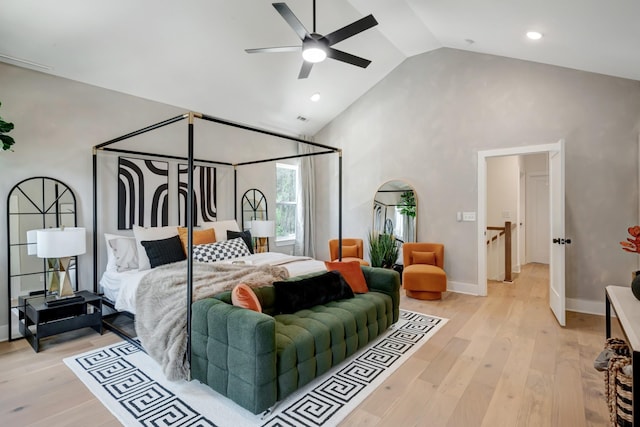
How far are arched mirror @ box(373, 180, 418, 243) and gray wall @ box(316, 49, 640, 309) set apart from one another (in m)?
0.13

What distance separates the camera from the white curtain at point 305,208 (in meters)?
6.34

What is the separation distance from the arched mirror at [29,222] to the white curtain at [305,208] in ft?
12.0

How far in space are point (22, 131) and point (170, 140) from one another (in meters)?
1.57

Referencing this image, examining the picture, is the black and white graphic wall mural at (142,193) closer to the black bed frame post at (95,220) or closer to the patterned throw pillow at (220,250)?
the black bed frame post at (95,220)

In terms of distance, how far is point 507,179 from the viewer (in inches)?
249

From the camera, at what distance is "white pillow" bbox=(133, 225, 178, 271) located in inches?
145

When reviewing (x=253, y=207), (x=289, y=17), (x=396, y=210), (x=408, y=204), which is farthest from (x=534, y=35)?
(x=253, y=207)

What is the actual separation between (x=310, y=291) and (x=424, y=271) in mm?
2247

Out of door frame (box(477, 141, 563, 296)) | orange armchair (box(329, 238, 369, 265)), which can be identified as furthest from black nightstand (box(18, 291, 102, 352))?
door frame (box(477, 141, 563, 296))

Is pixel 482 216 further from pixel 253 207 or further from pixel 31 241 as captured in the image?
pixel 31 241

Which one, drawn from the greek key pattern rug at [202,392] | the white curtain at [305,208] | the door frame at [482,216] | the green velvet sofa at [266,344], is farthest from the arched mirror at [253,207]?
the door frame at [482,216]

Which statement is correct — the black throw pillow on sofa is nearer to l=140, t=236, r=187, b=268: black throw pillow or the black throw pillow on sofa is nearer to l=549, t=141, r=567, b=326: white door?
l=140, t=236, r=187, b=268: black throw pillow

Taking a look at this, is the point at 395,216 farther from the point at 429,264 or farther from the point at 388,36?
the point at 388,36

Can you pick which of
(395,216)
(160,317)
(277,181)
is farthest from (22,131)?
(395,216)
